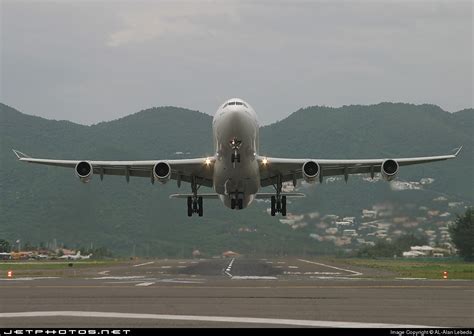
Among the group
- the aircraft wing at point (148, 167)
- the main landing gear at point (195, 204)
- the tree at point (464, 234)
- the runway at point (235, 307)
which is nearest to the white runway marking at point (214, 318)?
the runway at point (235, 307)

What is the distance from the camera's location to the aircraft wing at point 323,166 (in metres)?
45.3

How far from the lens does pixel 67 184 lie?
63.8 meters

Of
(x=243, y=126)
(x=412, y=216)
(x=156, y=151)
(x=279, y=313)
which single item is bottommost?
(x=279, y=313)

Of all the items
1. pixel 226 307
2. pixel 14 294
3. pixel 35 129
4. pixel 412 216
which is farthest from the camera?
pixel 35 129

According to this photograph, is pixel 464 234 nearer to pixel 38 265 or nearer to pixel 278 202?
pixel 278 202

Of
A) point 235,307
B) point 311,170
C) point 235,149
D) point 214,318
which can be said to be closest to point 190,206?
point 311,170

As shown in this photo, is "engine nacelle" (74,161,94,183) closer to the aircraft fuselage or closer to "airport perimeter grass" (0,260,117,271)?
the aircraft fuselage

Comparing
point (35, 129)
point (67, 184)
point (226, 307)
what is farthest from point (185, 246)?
point (35, 129)

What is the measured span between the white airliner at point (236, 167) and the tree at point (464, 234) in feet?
70.4

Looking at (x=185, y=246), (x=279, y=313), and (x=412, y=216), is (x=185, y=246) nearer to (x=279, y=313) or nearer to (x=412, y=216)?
(x=412, y=216)

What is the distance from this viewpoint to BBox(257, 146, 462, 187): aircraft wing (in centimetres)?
4528

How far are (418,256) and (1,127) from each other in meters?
122

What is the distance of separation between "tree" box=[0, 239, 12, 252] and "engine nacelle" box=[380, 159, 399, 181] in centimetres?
4977

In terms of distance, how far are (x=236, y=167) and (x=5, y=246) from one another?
175 ft
